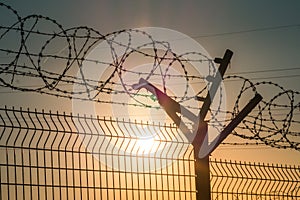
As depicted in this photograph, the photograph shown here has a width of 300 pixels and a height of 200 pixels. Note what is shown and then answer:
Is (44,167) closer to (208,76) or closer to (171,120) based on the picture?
(171,120)

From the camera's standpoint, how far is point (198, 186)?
9.34 m

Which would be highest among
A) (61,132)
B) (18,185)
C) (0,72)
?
(0,72)

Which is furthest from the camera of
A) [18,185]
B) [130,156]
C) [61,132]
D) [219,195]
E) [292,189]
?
[292,189]

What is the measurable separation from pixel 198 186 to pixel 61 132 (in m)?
2.23

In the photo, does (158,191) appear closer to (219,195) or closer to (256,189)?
(219,195)

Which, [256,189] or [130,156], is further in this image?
[256,189]

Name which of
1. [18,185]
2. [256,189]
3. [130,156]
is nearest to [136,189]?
[130,156]

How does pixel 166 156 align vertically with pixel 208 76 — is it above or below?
below

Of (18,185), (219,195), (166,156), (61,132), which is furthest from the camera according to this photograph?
(219,195)

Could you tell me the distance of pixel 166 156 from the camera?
9070 millimetres

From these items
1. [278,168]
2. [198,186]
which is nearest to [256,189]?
[278,168]

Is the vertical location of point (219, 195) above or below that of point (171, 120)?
below

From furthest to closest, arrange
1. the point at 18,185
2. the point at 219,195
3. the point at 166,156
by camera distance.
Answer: the point at 219,195 → the point at 166,156 → the point at 18,185

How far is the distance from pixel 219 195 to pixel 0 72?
3498 millimetres
